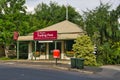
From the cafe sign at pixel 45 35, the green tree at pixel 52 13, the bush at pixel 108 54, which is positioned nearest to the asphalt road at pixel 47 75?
the bush at pixel 108 54

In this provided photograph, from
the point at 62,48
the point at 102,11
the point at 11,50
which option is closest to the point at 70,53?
the point at 62,48

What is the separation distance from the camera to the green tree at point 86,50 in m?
33.9

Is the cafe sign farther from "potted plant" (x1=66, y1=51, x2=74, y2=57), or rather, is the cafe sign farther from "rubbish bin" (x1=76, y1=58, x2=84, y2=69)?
"rubbish bin" (x1=76, y1=58, x2=84, y2=69)

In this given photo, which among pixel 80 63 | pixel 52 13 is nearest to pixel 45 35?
pixel 80 63

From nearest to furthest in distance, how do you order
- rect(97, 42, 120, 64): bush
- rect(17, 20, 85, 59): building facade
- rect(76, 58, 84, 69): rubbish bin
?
rect(76, 58, 84, 69): rubbish bin
rect(97, 42, 120, 64): bush
rect(17, 20, 85, 59): building facade

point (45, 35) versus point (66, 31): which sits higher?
point (66, 31)

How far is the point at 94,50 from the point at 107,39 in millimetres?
2757

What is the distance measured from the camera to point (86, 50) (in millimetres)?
34312

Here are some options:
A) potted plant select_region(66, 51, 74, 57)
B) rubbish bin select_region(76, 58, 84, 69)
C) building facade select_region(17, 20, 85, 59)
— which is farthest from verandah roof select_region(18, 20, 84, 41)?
rubbish bin select_region(76, 58, 84, 69)

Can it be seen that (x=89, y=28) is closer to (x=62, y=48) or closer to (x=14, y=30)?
(x=62, y=48)

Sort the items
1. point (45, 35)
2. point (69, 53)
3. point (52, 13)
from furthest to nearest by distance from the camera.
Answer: point (52, 13) < point (45, 35) < point (69, 53)

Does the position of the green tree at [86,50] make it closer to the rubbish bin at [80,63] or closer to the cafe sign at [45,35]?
the rubbish bin at [80,63]

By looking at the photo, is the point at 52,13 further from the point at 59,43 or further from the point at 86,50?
the point at 86,50

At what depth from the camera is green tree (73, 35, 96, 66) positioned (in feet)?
111
